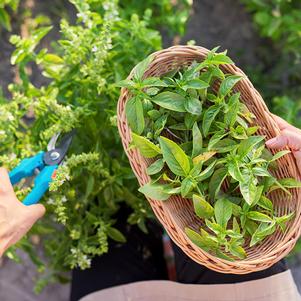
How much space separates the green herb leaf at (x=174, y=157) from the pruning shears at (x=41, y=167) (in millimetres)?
216

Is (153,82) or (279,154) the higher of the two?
(153,82)

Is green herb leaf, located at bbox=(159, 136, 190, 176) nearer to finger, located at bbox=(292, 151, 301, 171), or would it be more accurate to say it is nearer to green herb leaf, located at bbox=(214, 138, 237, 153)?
green herb leaf, located at bbox=(214, 138, 237, 153)

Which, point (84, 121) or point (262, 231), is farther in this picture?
point (84, 121)

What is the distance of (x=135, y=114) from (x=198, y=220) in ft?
0.72

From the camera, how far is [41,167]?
962 mm

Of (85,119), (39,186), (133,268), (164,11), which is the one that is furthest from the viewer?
(164,11)

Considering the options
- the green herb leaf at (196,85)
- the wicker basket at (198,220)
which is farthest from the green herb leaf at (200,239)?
the green herb leaf at (196,85)

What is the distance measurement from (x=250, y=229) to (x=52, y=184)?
34 centimetres

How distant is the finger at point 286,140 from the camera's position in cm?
88

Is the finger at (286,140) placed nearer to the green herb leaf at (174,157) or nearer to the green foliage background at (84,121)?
the green herb leaf at (174,157)

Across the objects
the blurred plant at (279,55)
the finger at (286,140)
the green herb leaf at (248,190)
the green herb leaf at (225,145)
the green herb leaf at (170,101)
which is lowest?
the blurred plant at (279,55)

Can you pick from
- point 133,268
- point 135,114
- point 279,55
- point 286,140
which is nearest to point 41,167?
point 135,114

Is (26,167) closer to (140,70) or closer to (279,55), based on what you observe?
(140,70)

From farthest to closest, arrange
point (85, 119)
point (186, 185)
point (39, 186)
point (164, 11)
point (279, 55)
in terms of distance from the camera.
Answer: point (279, 55) < point (164, 11) < point (85, 119) < point (39, 186) < point (186, 185)
